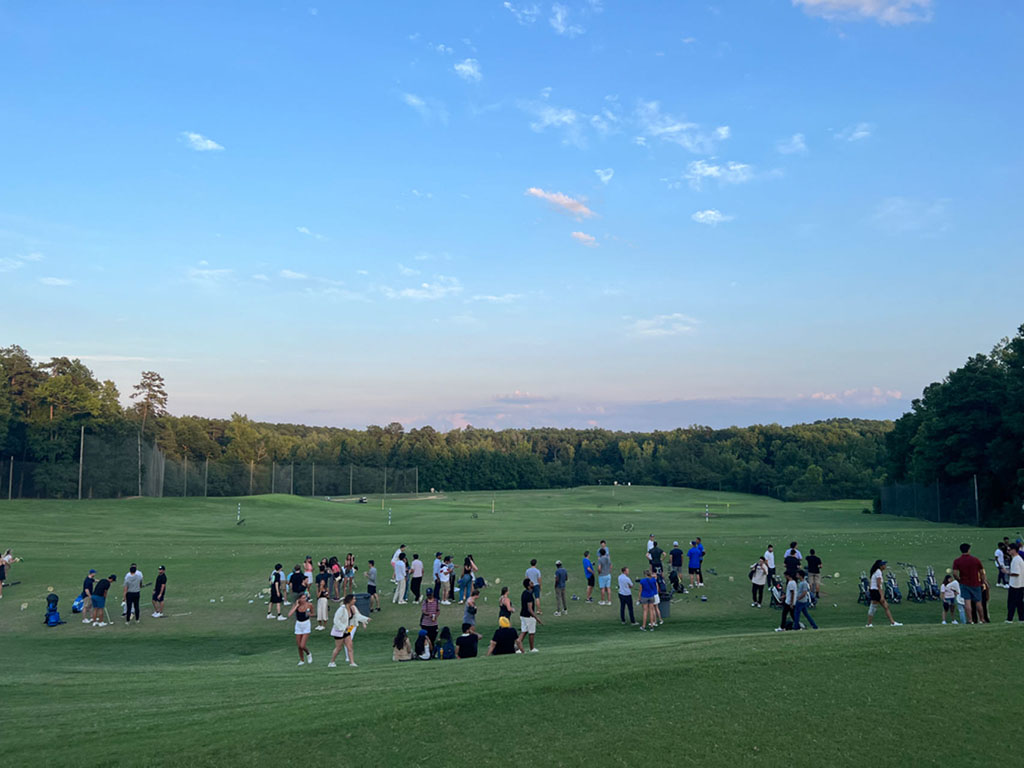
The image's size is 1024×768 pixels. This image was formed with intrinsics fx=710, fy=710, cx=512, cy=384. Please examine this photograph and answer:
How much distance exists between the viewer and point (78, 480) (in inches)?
3046

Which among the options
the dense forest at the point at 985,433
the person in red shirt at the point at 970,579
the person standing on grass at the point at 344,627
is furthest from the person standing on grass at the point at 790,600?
the dense forest at the point at 985,433

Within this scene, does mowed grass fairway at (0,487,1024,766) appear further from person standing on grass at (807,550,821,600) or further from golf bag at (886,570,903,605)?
person standing on grass at (807,550,821,600)

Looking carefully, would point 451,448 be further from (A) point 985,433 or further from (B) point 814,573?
(B) point 814,573

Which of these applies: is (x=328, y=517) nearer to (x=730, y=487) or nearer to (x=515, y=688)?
(x=515, y=688)

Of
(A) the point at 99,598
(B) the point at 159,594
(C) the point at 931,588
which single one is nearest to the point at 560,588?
(C) the point at 931,588

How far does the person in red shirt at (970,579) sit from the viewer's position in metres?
17.7

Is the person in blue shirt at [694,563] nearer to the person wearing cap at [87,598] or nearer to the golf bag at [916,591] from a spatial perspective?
the golf bag at [916,591]

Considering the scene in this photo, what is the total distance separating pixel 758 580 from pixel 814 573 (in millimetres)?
1986

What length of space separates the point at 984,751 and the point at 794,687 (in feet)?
8.54

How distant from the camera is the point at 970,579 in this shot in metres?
17.8

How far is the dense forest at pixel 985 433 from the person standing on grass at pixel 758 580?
41.1 metres

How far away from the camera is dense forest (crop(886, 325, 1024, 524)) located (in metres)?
57.0

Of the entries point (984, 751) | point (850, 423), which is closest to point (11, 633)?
point (984, 751)

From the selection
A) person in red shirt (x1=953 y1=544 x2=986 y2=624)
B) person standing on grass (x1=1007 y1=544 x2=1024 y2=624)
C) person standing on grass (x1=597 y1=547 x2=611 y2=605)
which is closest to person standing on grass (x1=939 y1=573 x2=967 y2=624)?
person in red shirt (x1=953 y1=544 x2=986 y2=624)
